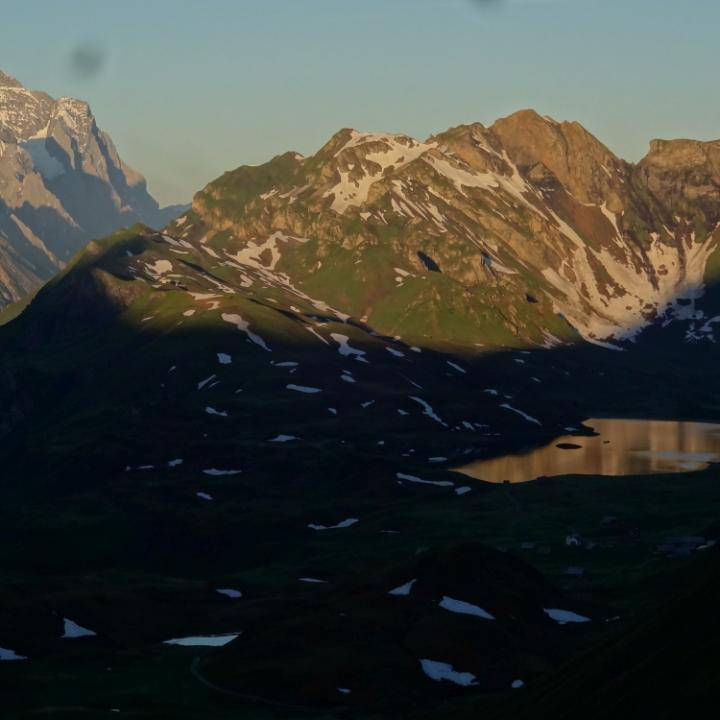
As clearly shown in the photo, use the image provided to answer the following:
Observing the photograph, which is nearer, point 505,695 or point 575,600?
point 505,695

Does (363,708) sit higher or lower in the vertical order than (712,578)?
lower

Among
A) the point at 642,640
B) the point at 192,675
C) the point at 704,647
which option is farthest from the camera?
the point at 192,675

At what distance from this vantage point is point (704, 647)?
97.6m

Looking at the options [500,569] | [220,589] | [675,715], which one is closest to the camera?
[675,715]

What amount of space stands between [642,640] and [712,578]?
636cm

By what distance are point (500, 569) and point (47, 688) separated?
153ft

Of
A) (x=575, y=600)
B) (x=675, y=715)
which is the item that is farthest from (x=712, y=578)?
(x=575, y=600)

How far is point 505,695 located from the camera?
125 metres

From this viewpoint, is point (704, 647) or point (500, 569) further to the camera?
point (500, 569)

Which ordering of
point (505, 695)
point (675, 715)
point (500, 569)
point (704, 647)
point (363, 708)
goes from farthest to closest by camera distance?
1. point (500, 569)
2. point (363, 708)
3. point (505, 695)
4. point (704, 647)
5. point (675, 715)

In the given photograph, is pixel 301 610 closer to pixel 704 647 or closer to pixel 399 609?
pixel 399 609

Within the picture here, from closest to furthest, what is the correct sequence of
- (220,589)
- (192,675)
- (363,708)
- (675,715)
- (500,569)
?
(675,715) < (363,708) < (192,675) < (500,569) < (220,589)

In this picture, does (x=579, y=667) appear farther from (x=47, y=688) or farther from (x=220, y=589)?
(x=220, y=589)

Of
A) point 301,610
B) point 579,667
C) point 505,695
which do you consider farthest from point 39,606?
point 579,667
